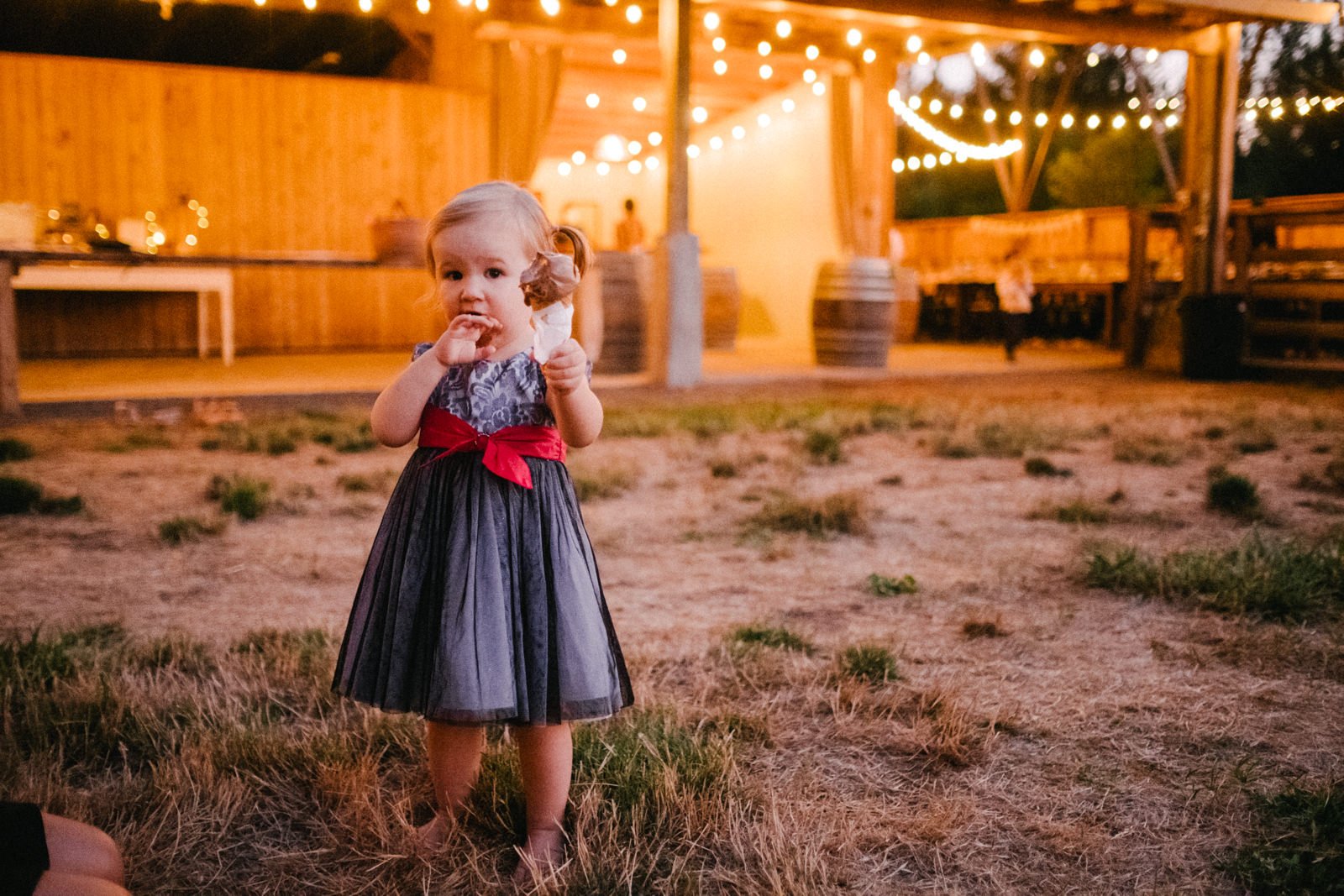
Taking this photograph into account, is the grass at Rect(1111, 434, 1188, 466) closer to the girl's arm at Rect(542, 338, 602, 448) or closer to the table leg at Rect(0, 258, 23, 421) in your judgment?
the girl's arm at Rect(542, 338, 602, 448)

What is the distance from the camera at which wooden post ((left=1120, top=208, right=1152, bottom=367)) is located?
11.5m

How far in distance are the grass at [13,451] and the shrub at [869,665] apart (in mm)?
4644

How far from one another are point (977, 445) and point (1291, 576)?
119 inches

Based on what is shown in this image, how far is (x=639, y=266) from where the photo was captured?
30.0ft

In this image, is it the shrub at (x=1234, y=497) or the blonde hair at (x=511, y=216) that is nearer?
the blonde hair at (x=511, y=216)

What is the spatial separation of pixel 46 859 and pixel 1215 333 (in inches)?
439

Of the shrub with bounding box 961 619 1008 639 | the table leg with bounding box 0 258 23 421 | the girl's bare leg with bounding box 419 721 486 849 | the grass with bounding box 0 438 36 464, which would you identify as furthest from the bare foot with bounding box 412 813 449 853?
the table leg with bounding box 0 258 23 421

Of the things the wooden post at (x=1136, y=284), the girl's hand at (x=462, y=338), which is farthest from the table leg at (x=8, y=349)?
the wooden post at (x=1136, y=284)

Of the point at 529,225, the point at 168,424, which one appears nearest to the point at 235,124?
the point at 168,424

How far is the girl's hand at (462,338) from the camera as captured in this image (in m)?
1.54

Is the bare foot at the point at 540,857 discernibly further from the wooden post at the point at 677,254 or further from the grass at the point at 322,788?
the wooden post at the point at 677,254

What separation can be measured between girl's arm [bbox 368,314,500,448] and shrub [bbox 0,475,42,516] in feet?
10.9

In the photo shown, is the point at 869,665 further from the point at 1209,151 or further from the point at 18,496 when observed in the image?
the point at 1209,151

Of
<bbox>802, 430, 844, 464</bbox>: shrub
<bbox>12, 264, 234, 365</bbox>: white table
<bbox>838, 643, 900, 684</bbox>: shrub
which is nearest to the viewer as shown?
<bbox>838, 643, 900, 684</bbox>: shrub
